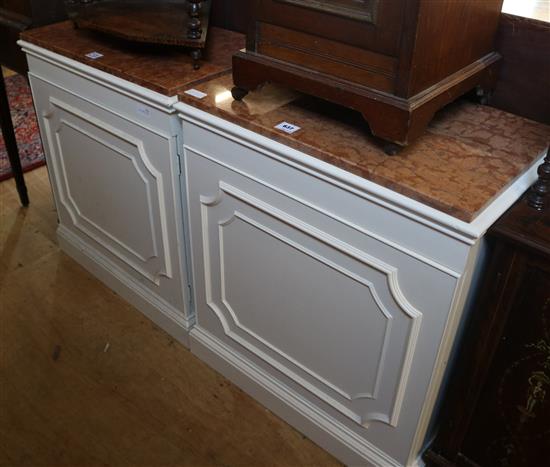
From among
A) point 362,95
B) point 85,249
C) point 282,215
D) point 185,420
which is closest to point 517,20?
point 362,95

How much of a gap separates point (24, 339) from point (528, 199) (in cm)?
148

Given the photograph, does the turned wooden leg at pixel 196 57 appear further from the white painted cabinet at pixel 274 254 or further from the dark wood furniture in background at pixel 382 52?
the dark wood furniture in background at pixel 382 52

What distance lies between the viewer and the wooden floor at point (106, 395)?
4.72 ft

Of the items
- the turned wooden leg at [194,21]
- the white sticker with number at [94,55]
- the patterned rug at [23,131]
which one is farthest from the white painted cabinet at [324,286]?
the patterned rug at [23,131]

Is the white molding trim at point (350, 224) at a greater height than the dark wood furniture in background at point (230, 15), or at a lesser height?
lesser

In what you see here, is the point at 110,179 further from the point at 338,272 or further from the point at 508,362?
the point at 508,362

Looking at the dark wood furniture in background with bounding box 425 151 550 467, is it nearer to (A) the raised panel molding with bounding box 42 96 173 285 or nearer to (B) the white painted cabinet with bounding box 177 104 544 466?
(B) the white painted cabinet with bounding box 177 104 544 466

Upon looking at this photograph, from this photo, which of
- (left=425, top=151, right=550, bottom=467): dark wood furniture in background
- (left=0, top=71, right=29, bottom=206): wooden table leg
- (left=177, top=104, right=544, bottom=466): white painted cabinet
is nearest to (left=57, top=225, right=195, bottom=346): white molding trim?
(left=177, top=104, right=544, bottom=466): white painted cabinet

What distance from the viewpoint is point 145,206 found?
1570 millimetres

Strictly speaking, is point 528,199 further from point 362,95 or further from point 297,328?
point 297,328

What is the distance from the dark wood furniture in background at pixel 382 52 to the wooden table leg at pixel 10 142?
1294 millimetres

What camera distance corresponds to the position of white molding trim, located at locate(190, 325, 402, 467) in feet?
4.39

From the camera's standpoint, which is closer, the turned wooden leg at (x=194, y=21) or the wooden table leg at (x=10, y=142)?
the turned wooden leg at (x=194, y=21)

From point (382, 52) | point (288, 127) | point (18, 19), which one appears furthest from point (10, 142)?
point (382, 52)
